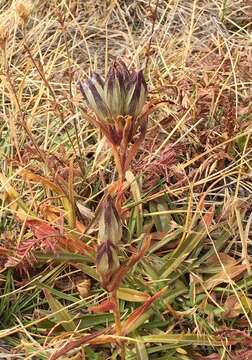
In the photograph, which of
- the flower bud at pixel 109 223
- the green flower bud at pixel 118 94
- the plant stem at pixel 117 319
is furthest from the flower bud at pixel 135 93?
the plant stem at pixel 117 319

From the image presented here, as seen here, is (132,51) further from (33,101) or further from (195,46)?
(33,101)

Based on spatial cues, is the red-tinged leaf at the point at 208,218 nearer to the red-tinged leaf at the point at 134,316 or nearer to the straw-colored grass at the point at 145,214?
the straw-colored grass at the point at 145,214

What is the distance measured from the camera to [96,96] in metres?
1.13

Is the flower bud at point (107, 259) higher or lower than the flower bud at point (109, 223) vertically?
lower

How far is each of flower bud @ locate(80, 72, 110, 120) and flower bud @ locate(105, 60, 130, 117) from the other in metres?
0.02

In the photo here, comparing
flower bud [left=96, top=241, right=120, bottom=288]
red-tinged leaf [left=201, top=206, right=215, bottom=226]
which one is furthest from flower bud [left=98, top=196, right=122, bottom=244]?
red-tinged leaf [left=201, top=206, right=215, bottom=226]

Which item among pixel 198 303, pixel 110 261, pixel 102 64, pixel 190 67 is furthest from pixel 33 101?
pixel 110 261

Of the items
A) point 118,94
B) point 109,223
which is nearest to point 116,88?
point 118,94

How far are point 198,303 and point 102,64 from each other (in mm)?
843

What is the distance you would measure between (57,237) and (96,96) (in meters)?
0.36

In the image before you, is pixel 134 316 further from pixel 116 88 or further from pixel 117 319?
pixel 116 88

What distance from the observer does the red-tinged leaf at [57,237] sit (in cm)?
137

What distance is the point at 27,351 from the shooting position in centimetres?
128

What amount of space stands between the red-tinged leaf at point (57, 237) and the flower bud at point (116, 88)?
338 millimetres
